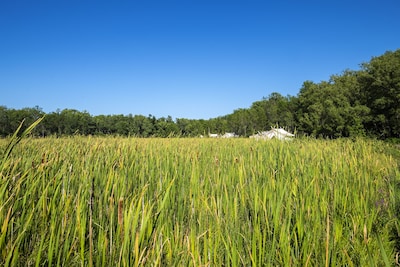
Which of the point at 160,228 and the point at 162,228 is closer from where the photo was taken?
the point at 162,228

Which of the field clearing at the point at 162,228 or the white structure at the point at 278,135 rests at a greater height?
the white structure at the point at 278,135

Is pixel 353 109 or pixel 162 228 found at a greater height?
pixel 353 109

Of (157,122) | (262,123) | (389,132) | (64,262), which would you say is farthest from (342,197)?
(262,123)

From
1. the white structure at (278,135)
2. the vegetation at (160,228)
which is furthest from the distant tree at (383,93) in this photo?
the vegetation at (160,228)

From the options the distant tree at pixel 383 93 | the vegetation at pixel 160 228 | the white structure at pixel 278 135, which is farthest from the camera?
the distant tree at pixel 383 93

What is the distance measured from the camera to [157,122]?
62406mm

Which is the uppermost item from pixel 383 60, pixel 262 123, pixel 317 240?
pixel 383 60

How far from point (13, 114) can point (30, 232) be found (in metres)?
66.2

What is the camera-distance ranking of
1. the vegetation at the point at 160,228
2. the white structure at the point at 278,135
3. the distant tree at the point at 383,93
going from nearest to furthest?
1. the vegetation at the point at 160,228
2. the white structure at the point at 278,135
3. the distant tree at the point at 383,93

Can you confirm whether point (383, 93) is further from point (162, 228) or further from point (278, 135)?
point (162, 228)

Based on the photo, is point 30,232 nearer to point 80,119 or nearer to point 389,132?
point 389,132

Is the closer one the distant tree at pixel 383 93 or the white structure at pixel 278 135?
the white structure at pixel 278 135

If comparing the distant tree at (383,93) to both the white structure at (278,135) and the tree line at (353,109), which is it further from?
the white structure at (278,135)

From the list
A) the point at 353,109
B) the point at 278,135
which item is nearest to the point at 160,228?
the point at 278,135
